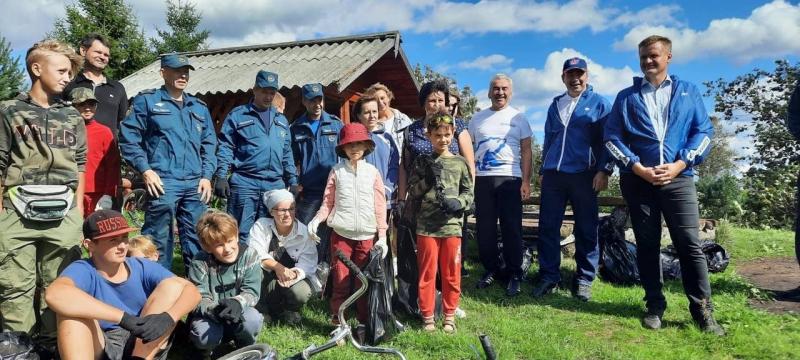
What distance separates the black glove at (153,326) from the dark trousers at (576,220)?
3.37 m

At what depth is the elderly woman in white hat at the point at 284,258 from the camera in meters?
3.95

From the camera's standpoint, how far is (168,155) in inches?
159

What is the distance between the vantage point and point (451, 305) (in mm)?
4020

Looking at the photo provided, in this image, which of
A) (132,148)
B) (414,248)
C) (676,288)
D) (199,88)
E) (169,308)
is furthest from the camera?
(199,88)

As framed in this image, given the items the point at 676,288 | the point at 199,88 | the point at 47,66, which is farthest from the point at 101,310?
the point at 199,88

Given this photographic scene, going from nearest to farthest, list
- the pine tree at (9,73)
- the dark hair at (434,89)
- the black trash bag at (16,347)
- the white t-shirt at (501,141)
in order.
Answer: the black trash bag at (16,347) → the dark hair at (434,89) → the white t-shirt at (501,141) → the pine tree at (9,73)

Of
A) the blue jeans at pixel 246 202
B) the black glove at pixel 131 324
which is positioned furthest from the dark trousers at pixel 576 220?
the black glove at pixel 131 324

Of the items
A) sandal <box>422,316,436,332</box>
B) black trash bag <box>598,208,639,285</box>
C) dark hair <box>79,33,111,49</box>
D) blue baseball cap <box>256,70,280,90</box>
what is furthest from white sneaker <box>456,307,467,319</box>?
dark hair <box>79,33,111,49</box>

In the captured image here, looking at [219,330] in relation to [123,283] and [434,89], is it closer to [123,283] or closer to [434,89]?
[123,283]

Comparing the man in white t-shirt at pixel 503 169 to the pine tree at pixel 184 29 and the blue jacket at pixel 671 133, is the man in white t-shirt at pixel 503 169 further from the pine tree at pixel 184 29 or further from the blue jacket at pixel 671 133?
the pine tree at pixel 184 29

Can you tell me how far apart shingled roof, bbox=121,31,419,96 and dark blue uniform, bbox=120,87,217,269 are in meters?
4.00

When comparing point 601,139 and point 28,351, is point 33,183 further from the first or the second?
point 601,139

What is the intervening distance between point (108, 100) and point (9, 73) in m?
13.6

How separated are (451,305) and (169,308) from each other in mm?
2007
